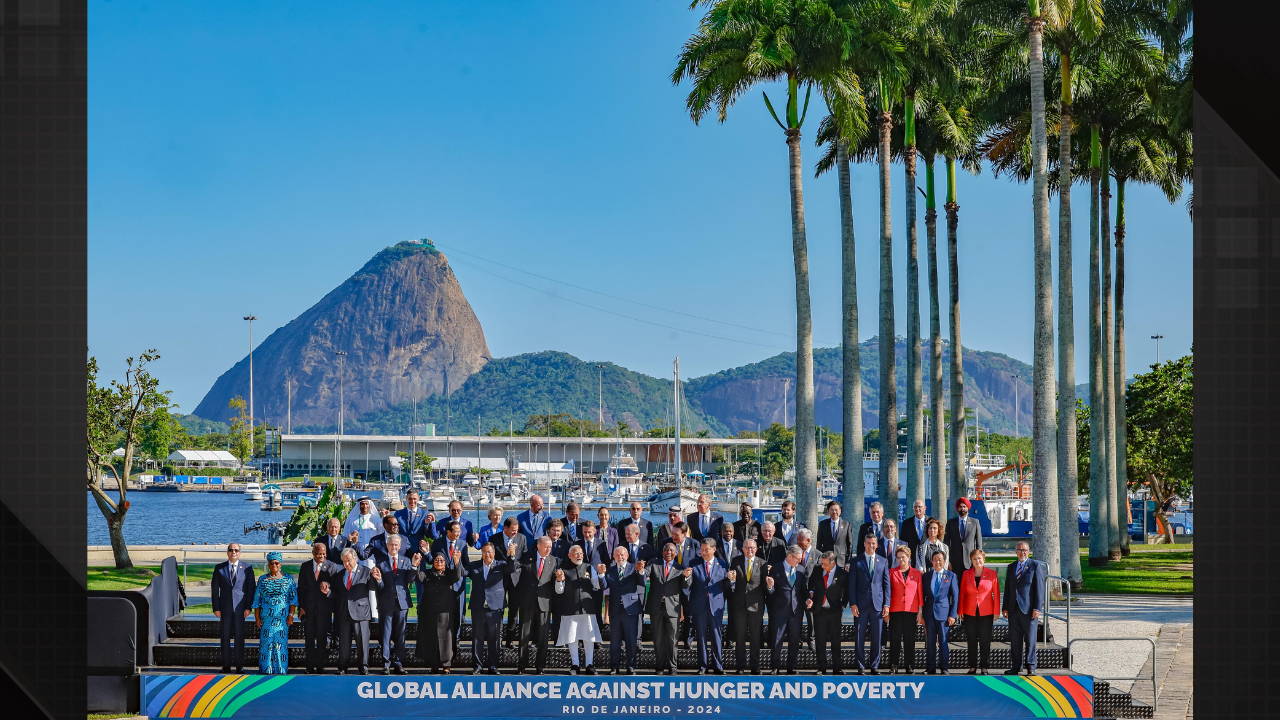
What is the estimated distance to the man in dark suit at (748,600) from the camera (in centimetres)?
1348

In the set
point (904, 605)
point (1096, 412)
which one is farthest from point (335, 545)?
point (1096, 412)

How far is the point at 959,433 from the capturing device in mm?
35344

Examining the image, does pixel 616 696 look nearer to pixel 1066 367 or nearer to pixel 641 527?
pixel 641 527

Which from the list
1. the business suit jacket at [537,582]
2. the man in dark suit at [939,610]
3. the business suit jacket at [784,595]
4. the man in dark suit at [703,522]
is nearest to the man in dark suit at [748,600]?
the business suit jacket at [784,595]

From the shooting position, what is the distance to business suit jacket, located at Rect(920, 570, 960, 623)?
1315cm

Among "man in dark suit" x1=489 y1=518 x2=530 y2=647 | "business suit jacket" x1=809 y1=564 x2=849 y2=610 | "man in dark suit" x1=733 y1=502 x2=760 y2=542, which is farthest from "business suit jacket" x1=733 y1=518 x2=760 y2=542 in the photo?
"man in dark suit" x1=489 y1=518 x2=530 y2=647

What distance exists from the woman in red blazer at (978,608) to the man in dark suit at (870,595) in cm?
101

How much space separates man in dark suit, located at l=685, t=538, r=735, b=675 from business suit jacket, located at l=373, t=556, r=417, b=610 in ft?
11.8

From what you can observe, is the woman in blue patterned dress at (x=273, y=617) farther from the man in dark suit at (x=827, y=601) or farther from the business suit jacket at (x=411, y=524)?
the man in dark suit at (x=827, y=601)

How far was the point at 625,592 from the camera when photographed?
13586 mm

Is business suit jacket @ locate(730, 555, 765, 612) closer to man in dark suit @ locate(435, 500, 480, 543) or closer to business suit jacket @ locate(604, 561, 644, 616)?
business suit jacket @ locate(604, 561, 644, 616)
